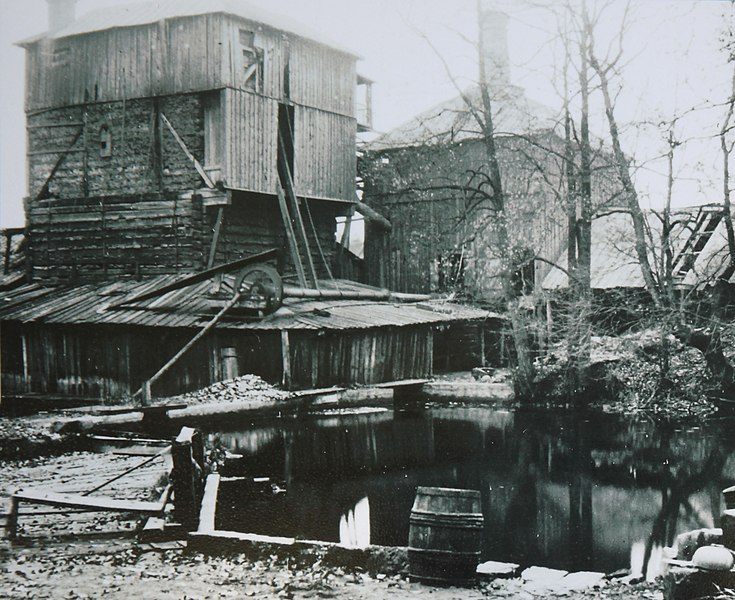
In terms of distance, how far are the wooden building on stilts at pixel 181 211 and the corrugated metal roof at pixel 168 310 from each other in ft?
0.18

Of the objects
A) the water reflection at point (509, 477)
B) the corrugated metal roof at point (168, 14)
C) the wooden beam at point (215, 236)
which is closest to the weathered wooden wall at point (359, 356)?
the water reflection at point (509, 477)

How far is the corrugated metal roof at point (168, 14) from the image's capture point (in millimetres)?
17344

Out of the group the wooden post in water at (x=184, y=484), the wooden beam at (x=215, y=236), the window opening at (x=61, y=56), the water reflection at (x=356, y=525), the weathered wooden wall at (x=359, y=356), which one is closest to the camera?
the wooden post in water at (x=184, y=484)

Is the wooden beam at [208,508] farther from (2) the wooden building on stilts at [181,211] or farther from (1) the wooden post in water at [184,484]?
(2) the wooden building on stilts at [181,211]

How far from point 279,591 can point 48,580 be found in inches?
73.9

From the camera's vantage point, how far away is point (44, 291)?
20.5 m

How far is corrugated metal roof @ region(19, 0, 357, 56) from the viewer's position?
56.9 feet

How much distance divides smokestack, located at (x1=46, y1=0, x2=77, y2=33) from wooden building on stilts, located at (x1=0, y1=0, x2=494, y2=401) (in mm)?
64

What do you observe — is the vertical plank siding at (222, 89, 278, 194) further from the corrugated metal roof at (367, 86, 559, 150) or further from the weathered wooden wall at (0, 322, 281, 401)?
the corrugated metal roof at (367, 86, 559, 150)

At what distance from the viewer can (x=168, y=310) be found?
18.2 metres

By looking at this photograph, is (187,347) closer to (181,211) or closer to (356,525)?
(181,211)

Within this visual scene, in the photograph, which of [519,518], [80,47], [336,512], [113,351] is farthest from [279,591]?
[80,47]

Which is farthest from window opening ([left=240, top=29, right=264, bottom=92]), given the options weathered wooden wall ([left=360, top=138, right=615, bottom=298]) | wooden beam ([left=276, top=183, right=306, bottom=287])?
weathered wooden wall ([left=360, top=138, right=615, bottom=298])

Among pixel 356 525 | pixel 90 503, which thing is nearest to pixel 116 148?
pixel 356 525
